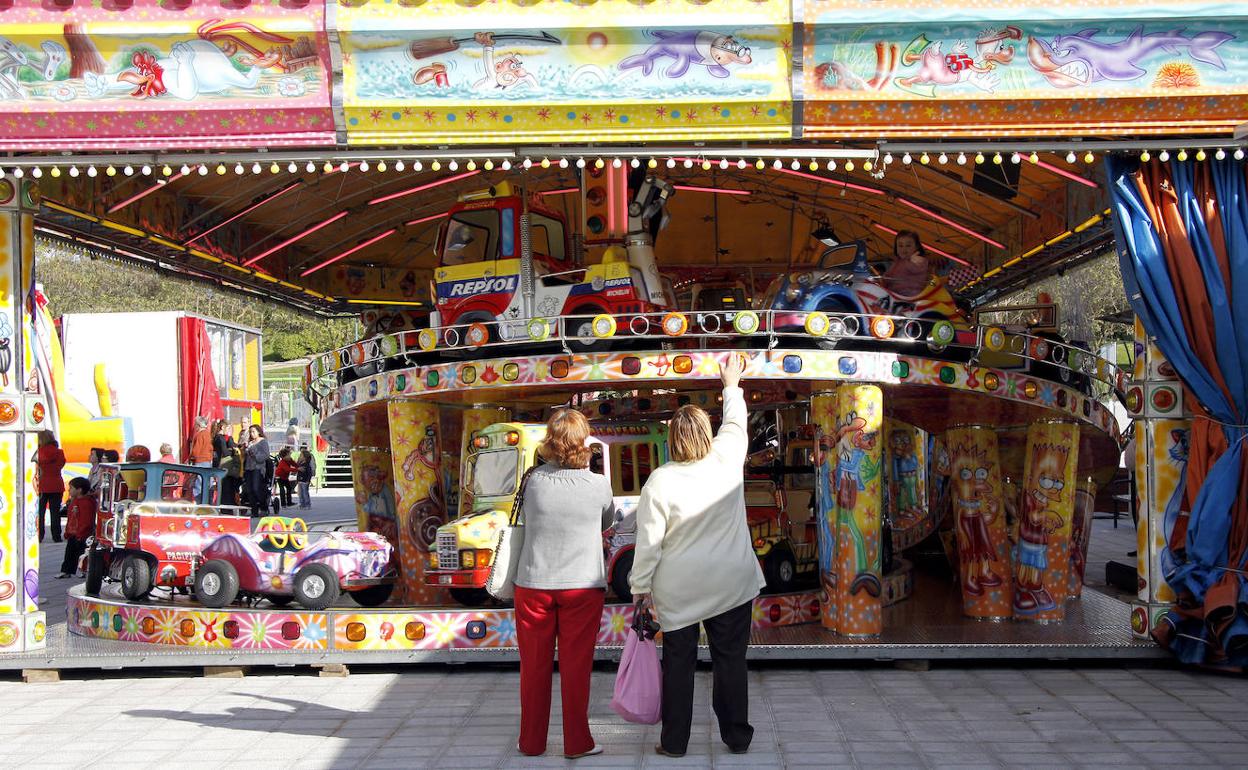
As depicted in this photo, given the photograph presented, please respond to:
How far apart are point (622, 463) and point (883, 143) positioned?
165 inches

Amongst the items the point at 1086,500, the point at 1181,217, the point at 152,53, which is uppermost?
the point at 152,53

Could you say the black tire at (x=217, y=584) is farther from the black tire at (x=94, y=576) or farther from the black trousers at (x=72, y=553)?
the black trousers at (x=72, y=553)

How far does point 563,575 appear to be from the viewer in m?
7.43

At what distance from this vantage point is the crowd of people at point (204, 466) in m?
17.3

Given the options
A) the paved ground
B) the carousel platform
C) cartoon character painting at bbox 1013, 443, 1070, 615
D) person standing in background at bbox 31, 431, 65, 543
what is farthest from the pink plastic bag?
person standing in background at bbox 31, 431, 65, 543

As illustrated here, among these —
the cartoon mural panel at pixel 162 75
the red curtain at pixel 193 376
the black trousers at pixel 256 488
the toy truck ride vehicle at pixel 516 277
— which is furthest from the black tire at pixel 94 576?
the red curtain at pixel 193 376

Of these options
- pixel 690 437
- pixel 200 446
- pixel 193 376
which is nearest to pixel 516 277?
pixel 690 437

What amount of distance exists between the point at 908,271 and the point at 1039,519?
274 cm

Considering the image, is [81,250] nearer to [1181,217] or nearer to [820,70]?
[820,70]

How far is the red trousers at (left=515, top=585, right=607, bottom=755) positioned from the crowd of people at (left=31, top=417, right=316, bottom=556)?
5842mm

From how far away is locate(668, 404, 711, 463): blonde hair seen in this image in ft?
24.6

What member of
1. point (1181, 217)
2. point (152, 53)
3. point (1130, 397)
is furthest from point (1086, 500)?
point (152, 53)

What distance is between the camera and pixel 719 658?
759 centimetres

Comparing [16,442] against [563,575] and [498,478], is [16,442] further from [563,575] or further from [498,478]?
[563,575]
